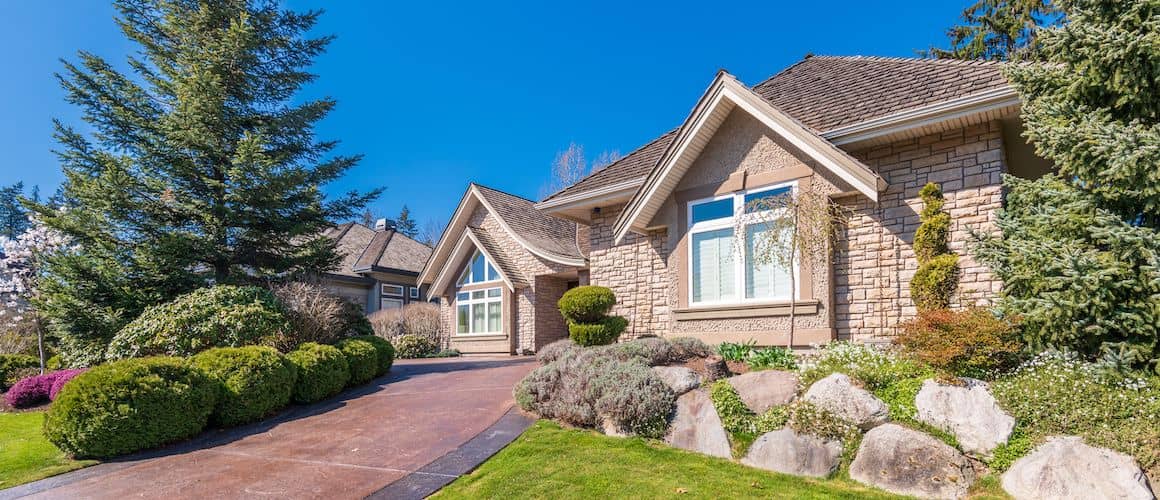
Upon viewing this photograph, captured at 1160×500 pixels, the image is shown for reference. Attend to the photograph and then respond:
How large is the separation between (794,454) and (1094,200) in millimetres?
4236

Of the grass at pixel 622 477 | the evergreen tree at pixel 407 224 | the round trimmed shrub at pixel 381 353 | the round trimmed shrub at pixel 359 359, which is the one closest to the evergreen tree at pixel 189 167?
the round trimmed shrub at pixel 381 353

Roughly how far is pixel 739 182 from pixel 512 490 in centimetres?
716

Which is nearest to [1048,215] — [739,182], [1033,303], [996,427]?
[1033,303]

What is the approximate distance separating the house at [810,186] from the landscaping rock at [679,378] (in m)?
2.99

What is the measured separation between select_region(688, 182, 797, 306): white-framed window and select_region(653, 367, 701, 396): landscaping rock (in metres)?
3.08

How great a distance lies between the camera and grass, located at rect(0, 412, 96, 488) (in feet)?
22.0

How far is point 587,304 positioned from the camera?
437 inches

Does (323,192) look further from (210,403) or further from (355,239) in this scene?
(355,239)

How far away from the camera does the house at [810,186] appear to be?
8.91m

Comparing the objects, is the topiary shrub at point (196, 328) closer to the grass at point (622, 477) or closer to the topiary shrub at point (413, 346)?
the grass at point (622, 477)

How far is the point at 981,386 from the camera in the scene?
20.0 feet

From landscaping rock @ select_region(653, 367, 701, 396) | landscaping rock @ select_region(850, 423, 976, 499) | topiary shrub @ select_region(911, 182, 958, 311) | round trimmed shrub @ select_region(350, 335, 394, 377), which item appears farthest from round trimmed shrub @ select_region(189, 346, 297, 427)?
topiary shrub @ select_region(911, 182, 958, 311)

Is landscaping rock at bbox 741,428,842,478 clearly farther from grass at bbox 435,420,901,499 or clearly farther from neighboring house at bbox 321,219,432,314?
neighboring house at bbox 321,219,432,314

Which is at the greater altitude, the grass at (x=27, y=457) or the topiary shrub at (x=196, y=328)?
the topiary shrub at (x=196, y=328)
